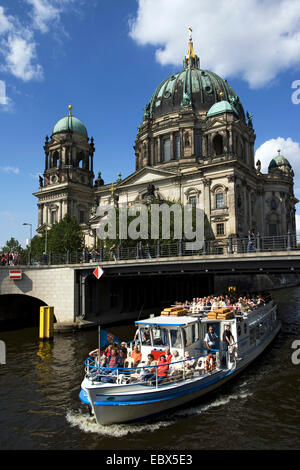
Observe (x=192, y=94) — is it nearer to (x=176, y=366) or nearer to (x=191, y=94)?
(x=191, y=94)

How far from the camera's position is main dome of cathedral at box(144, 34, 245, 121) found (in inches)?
3162

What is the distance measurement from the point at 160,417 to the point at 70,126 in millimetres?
78668

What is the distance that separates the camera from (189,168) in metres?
70.3

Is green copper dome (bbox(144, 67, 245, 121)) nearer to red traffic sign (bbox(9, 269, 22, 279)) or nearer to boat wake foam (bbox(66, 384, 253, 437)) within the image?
red traffic sign (bbox(9, 269, 22, 279))

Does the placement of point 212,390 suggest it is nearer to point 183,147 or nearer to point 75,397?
point 75,397

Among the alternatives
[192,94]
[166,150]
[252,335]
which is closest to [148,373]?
[252,335]

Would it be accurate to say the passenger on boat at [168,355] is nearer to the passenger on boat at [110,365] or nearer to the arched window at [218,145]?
the passenger on boat at [110,365]

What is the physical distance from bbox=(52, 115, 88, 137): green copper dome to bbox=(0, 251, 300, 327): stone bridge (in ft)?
168

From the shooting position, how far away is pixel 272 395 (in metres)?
17.0

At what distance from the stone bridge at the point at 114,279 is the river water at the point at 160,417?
6.78m

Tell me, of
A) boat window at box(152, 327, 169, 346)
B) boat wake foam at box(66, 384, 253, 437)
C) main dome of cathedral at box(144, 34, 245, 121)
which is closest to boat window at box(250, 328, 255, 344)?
boat wake foam at box(66, 384, 253, 437)

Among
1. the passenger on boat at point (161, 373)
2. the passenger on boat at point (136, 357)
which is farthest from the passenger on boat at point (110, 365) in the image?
the passenger on boat at point (161, 373)

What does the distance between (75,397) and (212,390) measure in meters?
6.24
